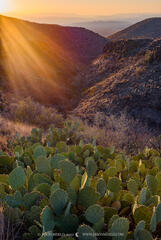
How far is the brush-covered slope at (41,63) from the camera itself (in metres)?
24.1

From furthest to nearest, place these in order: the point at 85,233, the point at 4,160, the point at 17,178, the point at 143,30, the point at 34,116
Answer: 1. the point at 143,30
2. the point at 34,116
3. the point at 4,160
4. the point at 17,178
5. the point at 85,233

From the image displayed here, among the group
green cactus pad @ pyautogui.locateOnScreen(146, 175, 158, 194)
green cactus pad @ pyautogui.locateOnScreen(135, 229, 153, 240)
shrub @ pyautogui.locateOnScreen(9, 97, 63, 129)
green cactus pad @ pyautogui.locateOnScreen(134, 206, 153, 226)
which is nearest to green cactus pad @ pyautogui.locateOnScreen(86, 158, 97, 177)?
green cactus pad @ pyautogui.locateOnScreen(146, 175, 158, 194)

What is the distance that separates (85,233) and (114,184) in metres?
0.64

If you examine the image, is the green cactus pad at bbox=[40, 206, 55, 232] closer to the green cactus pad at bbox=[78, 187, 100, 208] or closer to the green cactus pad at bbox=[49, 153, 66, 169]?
the green cactus pad at bbox=[78, 187, 100, 208]

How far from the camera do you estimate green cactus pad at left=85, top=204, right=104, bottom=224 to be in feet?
5.31

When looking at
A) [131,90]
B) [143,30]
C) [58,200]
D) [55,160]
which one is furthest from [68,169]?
[143,30]

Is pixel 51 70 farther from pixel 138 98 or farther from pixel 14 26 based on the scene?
pixel 14 26

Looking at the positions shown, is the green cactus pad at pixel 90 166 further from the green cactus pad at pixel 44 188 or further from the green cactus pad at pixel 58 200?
the green cactus pad at pixel 58 200

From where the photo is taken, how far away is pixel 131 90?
1864cm

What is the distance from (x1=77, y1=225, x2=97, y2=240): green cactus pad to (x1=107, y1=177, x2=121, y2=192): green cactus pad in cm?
60

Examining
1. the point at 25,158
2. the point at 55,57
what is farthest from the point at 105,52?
the point at 25,158

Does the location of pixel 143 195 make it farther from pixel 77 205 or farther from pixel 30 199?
pixel 30 199

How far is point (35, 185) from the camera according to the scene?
2182 millimetres

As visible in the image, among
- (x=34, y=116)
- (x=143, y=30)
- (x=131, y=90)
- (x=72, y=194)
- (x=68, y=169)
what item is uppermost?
(x=143, y=30)
